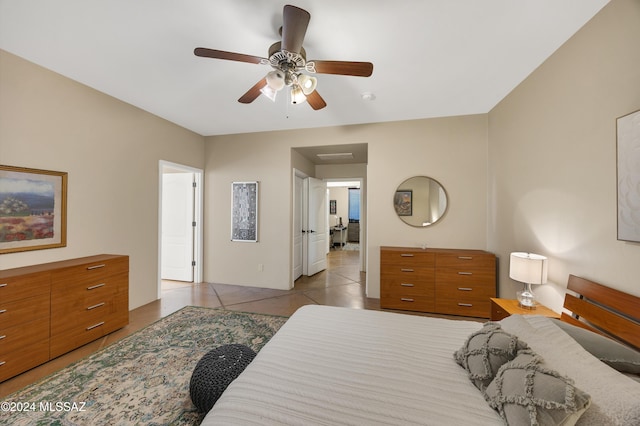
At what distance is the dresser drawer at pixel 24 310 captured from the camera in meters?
1.86

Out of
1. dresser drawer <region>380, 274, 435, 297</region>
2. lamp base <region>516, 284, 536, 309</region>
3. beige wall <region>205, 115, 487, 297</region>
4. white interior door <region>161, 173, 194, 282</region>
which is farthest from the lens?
white interior door <region>161, 173, 194, 282</region>

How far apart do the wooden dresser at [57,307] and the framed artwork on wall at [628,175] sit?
4.32 meters

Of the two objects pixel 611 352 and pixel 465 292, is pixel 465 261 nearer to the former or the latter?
pixel 465 292

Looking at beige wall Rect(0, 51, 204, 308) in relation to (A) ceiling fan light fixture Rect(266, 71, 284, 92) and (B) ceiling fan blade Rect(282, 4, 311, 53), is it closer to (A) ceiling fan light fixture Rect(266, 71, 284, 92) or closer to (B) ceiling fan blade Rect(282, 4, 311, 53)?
(A) ceiling fan light fixture Rect(266, 71, 284, 92)

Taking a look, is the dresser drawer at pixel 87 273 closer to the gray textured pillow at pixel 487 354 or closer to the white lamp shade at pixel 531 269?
the gray textured pillow at pixel 487 354

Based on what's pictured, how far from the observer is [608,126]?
61.4 inches

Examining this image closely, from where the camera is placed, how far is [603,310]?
149 centimetres

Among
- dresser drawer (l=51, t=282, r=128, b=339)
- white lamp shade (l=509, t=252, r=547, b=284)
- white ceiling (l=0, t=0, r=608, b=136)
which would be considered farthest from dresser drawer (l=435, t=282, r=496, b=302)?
dresser drawer (l=51, t=282, r=128, b=339)

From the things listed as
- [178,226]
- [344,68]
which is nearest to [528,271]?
[344,68]

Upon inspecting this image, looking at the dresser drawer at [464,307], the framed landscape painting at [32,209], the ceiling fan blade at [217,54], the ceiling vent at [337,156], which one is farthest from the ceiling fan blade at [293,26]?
the dresser drawer at [464,307]

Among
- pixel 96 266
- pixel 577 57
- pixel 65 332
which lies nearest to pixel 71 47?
pixel 96 266

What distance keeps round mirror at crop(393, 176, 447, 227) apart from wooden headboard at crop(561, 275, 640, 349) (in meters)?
1.85

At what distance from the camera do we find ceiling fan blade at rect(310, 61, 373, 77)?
172 cm

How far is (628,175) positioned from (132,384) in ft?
12.1
